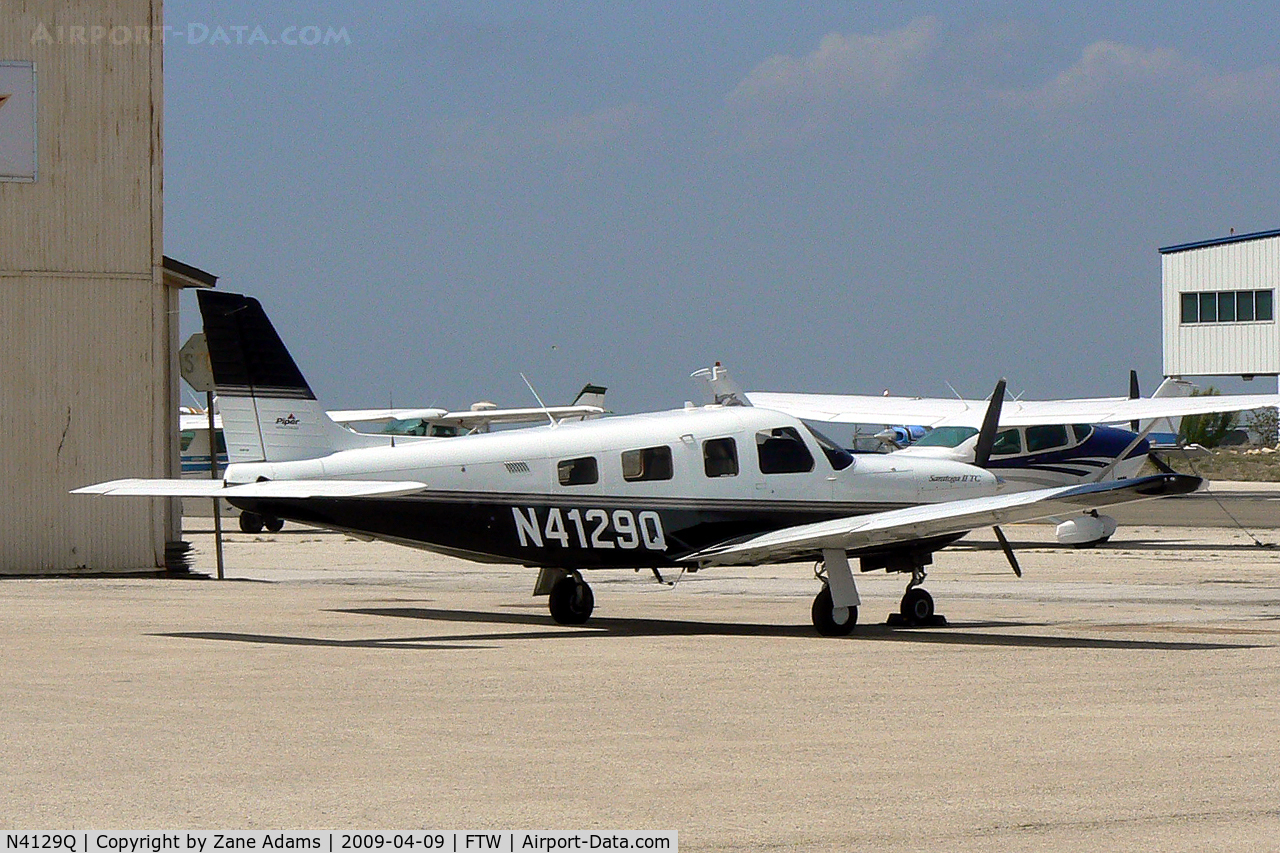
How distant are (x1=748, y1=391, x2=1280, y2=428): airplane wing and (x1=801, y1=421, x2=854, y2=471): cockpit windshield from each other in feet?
32.7

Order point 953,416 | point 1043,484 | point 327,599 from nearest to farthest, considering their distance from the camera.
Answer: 1. point 327,599
2. point 1043,484
3. point 953,416

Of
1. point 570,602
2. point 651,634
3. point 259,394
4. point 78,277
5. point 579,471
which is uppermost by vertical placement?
point 78,277

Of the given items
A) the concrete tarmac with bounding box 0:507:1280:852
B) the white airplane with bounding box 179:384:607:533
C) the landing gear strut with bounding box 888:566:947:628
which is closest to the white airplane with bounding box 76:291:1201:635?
the landing gear strut with bounding box 888:566:947:628

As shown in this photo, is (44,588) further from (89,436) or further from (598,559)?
(598,559)

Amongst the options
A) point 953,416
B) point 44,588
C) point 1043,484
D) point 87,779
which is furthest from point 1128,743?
point 953,416

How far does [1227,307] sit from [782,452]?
55.5 m

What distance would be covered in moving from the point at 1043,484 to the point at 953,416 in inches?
124

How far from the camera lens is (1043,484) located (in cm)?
2880

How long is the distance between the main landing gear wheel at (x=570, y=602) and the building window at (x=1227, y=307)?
184 feet

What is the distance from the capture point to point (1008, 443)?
2905 cm

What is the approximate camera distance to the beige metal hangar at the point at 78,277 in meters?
21.5

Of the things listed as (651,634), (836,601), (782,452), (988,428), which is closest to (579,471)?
(651,634)

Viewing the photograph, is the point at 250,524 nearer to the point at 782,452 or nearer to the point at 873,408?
the point at 873,408

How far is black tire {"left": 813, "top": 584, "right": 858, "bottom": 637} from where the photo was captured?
1492 cm
